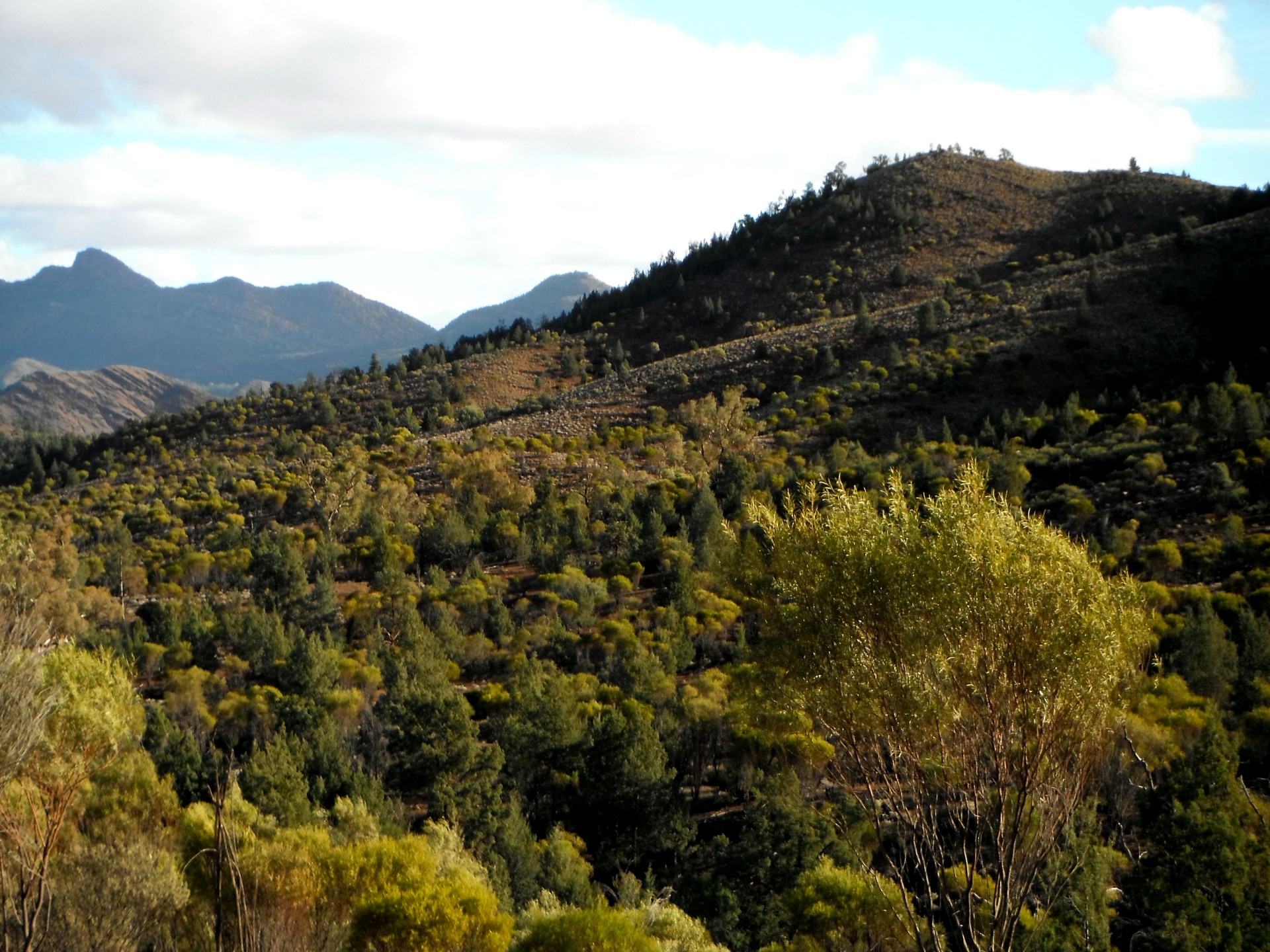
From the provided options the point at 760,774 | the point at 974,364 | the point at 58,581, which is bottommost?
the point at 760,774

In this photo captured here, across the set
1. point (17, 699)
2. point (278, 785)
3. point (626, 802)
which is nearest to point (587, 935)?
point (17, 699)

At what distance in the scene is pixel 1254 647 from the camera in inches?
833

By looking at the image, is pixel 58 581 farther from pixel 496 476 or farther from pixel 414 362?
pixel 414 362

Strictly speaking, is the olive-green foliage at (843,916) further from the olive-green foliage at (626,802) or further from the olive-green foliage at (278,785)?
the olive-green foliage at (278,785)

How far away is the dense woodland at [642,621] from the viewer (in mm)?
12266

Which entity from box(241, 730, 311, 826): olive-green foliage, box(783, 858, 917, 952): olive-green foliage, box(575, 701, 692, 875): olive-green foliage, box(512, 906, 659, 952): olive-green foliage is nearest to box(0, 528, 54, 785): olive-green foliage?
box(512, 906, 659, 952): olive-green foliage

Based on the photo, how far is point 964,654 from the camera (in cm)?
827

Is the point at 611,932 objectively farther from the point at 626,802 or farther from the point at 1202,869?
the point at 1202,869

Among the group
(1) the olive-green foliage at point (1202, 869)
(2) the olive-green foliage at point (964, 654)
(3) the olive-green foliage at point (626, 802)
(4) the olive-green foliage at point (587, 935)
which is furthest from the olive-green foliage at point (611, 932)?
(1) the olive-green foliage at point (1202, 869)

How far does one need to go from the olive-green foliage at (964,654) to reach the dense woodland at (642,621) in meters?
0.10

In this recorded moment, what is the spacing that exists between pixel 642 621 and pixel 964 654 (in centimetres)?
2125

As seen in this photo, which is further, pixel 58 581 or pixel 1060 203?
pixel 1060 203

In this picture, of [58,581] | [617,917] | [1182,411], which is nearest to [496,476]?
[58,581]

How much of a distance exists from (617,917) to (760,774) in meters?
7.95
